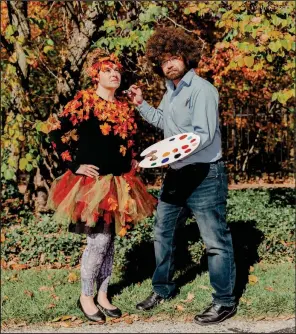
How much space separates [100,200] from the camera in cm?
394

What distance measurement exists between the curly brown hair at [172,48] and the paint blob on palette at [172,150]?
0.62m

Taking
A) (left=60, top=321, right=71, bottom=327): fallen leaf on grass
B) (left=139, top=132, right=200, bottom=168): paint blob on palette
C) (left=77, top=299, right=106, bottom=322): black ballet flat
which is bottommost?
(left=60, top=321, right=71, bottom=327): fallen leaf on grass

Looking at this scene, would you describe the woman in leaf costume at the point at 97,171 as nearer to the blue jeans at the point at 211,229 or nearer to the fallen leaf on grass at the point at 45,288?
the blue jeans at the point at 211,229

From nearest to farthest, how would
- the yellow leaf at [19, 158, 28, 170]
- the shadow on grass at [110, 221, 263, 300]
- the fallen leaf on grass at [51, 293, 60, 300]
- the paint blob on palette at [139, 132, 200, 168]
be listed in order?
the paint blob on palette at [139, 132, 200, 168] → the fallen leaf on grass at [51, 293, 60, 300] → the shadow on grass at [110, 221, 263, 300] → the yellow leaf at [19, 158, 28, 170]

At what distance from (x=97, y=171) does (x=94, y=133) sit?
11.1 inches

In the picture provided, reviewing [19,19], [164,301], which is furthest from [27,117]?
[164,301]

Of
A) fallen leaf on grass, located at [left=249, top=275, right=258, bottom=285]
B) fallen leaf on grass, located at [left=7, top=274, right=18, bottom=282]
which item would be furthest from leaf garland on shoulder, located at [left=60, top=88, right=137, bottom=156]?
fallen leaf on grass, located at [left=7, top=274, right=18, bottom=282]

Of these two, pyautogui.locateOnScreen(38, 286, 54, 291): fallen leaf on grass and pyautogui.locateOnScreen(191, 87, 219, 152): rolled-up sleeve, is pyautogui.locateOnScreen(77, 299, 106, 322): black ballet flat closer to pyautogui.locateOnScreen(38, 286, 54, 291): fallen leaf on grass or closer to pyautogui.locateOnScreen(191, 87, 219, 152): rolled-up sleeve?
pyautogui.locateOnScreen(38, 286, 54, 291): fallen leaf on grass

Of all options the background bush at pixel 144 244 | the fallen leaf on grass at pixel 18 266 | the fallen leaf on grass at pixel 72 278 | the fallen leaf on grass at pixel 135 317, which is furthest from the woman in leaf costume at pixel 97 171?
the fallen leaf on grass at pixel 18 266

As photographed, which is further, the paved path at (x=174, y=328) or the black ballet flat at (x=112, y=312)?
the black ballet flat at (x=112, y=312)

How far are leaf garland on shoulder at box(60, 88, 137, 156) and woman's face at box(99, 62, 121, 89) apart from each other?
0.38ft

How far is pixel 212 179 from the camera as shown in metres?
3.98

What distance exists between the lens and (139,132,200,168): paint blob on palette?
3.65 meters

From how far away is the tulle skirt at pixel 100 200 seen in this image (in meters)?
3.96
